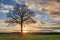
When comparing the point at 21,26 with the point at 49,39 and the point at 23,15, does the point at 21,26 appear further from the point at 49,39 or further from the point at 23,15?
the point at 49,39

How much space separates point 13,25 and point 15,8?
2.85 metres

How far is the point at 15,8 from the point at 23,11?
134 inches

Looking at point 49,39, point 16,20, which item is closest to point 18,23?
point 16,20

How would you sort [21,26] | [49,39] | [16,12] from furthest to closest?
[16,12], [21,26], [49,39]

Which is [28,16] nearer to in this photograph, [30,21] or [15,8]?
[30,21]

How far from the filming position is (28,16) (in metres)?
34.8

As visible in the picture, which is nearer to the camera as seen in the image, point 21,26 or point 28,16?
point 21,26

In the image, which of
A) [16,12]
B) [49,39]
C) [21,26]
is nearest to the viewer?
[49,39]

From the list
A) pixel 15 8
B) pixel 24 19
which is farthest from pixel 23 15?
pixel 15 8

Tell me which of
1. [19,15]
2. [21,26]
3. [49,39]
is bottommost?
[49,39]

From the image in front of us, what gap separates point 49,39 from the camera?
963 inches

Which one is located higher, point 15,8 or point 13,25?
point 15,8

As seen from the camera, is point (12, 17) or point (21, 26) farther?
point (12, 17)

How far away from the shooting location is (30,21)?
3353cm
